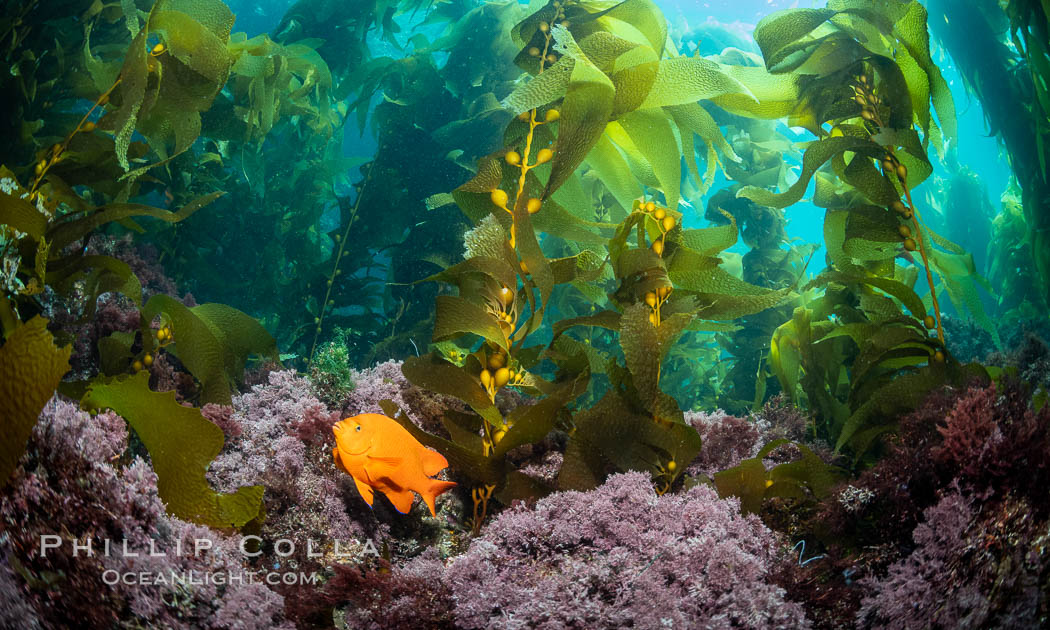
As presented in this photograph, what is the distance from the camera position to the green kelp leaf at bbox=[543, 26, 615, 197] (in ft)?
5.64

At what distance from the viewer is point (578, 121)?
5.68ft

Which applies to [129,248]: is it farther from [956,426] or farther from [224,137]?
[956,426]

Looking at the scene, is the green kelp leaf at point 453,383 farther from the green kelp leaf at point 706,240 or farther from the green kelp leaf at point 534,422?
the green kelp leaf at point 706,240

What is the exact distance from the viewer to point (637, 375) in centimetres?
159

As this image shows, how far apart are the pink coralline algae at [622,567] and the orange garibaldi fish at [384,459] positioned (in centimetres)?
25

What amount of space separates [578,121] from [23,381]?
1606mm

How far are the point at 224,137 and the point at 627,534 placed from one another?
336 cm

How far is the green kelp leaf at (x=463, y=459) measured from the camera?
1.55 m

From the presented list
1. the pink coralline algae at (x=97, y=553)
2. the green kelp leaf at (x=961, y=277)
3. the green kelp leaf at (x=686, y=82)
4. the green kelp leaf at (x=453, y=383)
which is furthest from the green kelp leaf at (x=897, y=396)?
the pink coralline algae at (x=97, y=553)

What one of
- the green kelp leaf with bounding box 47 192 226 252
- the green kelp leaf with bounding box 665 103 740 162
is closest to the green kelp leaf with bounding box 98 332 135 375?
the green kelp leaf with bounding box 47 192 226 252

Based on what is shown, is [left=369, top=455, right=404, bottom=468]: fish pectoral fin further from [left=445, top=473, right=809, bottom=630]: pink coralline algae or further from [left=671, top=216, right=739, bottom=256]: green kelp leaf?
[left=671, top=216, right=739, bottom=256]: green kelp leaf

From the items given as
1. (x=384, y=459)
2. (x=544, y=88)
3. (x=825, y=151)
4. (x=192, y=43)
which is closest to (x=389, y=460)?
(x=384, y=459)

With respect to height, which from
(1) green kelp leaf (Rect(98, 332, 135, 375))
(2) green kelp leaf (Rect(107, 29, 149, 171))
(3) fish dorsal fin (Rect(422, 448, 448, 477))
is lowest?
(3) fish dorsal fin (Rect(422, 448, 448, 477))

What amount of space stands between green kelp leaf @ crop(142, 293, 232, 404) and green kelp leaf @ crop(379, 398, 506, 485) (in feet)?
2.80
